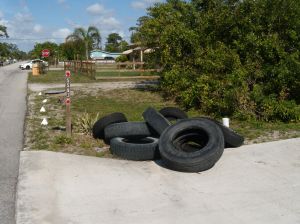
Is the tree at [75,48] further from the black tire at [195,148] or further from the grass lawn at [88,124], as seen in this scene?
the black tire at [195,148]

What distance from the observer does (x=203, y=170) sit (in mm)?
6961

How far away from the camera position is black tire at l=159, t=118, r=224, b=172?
6863mm

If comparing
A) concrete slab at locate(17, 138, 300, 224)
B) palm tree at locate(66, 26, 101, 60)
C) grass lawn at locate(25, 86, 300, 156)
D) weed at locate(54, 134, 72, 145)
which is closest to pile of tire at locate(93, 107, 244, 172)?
concrete slab at locate(17, 138, 300, 224)

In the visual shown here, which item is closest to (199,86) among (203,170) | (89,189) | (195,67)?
(195,67)

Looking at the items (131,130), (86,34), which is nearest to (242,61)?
(131,130)

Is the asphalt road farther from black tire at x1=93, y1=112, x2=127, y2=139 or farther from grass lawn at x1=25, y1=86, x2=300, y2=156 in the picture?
black tire at x1=93, y1=112, x2=127, y2=139

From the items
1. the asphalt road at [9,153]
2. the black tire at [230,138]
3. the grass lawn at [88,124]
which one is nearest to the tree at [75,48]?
the grass lawn at [88,124]

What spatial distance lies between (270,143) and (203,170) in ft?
7.37

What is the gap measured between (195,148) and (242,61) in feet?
17.8

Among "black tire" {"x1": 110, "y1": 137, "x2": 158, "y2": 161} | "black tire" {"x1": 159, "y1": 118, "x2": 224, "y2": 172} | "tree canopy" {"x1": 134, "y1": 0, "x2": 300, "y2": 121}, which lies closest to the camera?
"black tire" {"x1": 159, "y1": 118, "x2": 224, "y2": 172}

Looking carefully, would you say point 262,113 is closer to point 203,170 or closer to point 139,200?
point 203,170

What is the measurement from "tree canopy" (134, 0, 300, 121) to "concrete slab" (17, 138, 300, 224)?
351 centimetres

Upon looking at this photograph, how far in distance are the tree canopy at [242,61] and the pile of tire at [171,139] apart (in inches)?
133

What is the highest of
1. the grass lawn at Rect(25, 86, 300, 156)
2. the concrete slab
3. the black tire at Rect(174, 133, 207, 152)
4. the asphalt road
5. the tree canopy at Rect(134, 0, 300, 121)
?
the tree canopy at Rect(134, 0, 300, 121)
